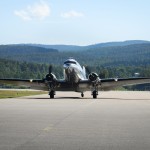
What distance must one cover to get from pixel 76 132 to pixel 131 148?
3.36 meters

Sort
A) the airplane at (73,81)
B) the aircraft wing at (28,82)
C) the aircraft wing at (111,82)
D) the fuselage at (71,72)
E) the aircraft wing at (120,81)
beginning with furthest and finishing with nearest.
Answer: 1. the aircraft wing at (28,82)
2. the aircraft wing at (120,81)
3. the aircraft wing at (111,82)
4. the fuselage at (71,72)
5. the airplane at (73,81)

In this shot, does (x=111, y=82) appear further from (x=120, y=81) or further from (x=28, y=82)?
(x=28, y=82)

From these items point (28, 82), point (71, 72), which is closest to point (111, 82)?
point (71, 72)

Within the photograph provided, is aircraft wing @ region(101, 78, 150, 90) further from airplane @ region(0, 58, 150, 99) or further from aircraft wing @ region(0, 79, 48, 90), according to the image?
aircraft wing @ region(0, 79, 48, 90)

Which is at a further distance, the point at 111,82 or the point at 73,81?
the point at 111,82

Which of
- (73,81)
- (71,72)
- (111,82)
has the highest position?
(71,72)

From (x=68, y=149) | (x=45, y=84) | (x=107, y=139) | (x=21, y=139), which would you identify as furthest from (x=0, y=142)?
(x=45, y=84)

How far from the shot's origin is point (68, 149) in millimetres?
9453

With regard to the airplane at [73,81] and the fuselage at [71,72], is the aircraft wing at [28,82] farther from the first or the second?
the fuselage at [71,72]

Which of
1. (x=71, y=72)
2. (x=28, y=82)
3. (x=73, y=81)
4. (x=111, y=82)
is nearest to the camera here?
(x=71, y=72)

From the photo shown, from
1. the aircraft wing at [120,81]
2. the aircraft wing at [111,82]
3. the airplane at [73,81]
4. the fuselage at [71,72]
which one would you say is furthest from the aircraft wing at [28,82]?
the aircraft wing at [120,81]

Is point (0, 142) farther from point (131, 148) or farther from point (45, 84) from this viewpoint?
point (45, 84)

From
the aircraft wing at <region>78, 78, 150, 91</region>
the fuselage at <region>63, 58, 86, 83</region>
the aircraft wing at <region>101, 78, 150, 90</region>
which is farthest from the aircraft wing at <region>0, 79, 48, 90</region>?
the aircraft wing at <region>101, 78, 150, 90</region>

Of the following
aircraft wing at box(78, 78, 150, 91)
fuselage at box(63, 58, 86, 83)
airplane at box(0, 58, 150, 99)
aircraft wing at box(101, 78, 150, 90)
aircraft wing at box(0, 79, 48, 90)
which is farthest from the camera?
aircraft wing at box(0, 79, 48, 90)
